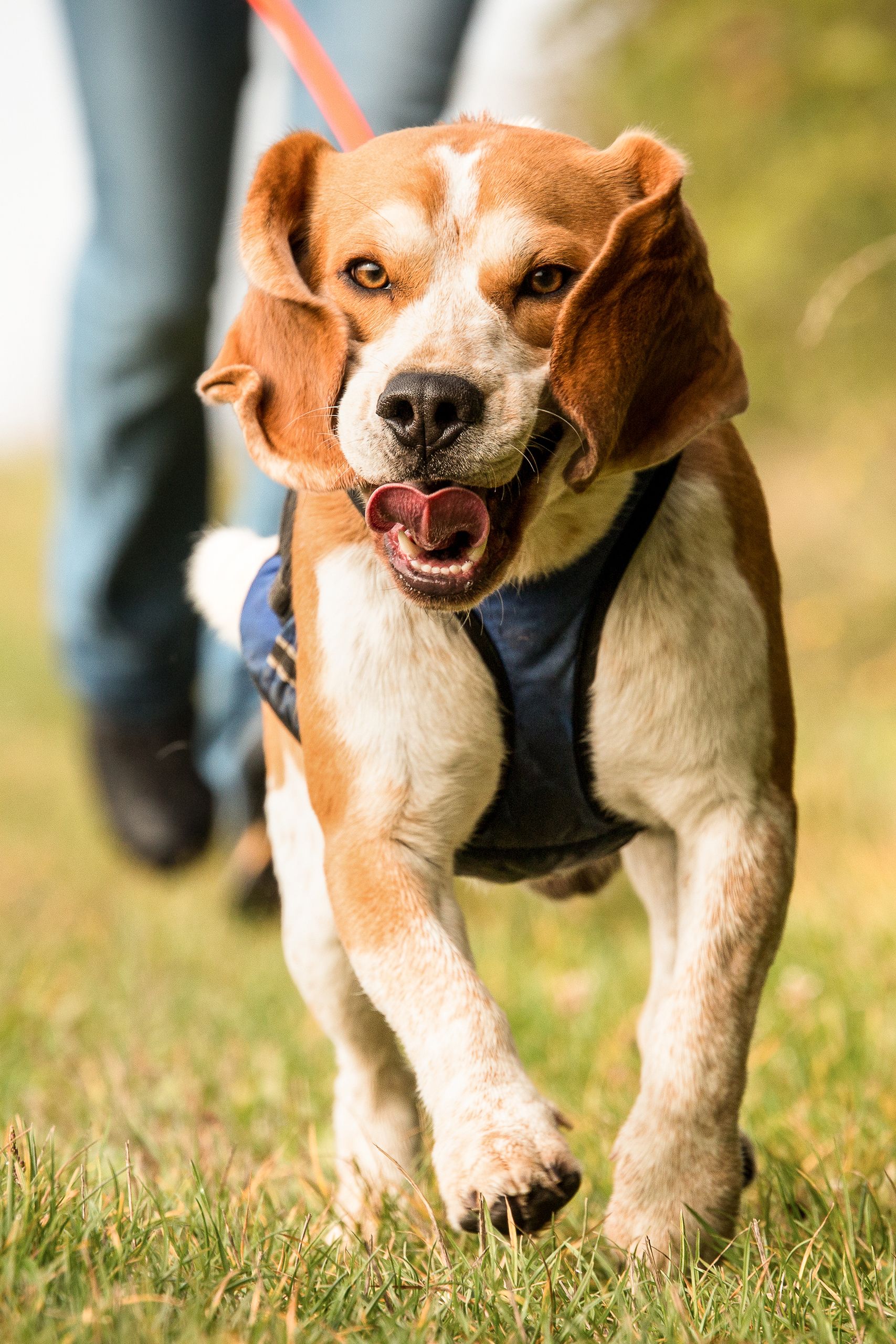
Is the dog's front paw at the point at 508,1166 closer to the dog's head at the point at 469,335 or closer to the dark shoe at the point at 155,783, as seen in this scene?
the dog's head at the point at 469,335

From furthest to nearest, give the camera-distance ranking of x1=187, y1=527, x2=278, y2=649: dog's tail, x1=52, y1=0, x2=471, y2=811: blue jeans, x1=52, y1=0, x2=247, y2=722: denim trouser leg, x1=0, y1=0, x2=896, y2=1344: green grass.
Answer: x1=52, y1=0, x2=247, y2=722: denim trouser leg
x1=52, y1=0, x2=471, y2=811: blue jeans
x1=187, y1=527, x2=278, y2=649: dog's tail
x1=0, y1=0, x2=896, y2=1344: green grass

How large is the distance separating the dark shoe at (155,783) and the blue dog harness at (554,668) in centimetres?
265

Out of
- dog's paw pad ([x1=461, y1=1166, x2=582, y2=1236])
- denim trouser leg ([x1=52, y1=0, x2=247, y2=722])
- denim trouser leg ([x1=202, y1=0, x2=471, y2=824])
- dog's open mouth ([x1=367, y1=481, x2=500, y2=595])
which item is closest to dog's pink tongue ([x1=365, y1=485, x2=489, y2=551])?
dog's open mouth ([x1=367, y1=481, x2=500, y2=595])

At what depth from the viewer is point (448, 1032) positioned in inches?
85.2

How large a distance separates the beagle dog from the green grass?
0.68 ft

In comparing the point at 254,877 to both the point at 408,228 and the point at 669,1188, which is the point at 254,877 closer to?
the point at 669,1188

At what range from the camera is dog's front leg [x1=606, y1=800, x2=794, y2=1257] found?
2.22 meters

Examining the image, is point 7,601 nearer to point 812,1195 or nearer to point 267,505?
point 267,505

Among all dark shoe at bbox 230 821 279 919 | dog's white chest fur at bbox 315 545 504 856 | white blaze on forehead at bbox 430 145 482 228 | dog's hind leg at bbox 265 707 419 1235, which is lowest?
dark shoe at bbox 230 821 279 919

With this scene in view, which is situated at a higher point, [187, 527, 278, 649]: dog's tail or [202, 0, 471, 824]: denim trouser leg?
[202, 0, 471, 824]: denim trouser leg

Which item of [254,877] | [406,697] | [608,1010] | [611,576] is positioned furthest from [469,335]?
[254,877]

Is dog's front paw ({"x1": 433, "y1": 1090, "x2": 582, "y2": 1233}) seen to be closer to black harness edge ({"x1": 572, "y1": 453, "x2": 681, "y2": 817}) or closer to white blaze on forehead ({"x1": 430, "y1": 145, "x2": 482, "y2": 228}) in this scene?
black harness edge ({"x1": 572, "y1": 453, "x2": 681, "y2": 817})

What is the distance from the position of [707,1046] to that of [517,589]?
72cm

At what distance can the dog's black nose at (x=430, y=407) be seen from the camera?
81.0 inches
